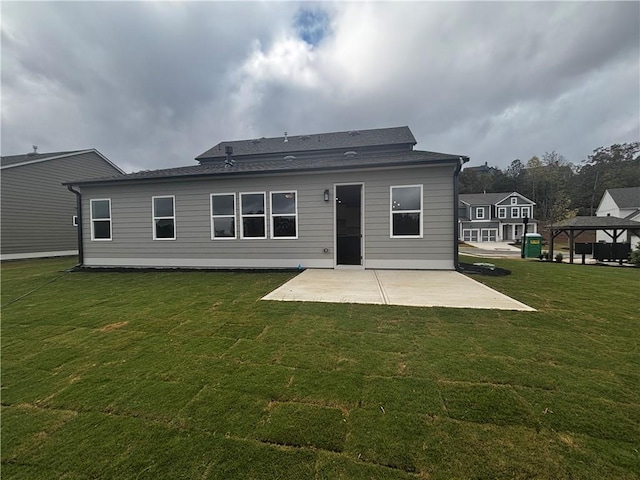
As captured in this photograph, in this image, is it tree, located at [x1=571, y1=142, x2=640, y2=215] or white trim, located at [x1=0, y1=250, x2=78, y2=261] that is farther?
tree, located at [x1=571, y1=142, x2=640, y2=215]

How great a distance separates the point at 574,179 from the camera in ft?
136

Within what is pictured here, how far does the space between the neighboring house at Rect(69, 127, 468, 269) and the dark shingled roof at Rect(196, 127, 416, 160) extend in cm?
428

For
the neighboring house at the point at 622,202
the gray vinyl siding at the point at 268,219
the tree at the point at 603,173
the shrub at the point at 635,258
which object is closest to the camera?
the gray vinyl siding at the point at 268,219

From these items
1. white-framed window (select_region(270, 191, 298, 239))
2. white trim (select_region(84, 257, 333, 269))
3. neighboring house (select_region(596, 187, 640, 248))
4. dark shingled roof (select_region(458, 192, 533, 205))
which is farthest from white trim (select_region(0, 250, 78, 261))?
neighboring house (select_region(596, 187, 640, 248))

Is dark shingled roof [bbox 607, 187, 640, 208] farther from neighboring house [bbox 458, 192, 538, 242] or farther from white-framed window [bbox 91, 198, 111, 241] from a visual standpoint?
white-framed window [bbox 91, 198, 111, 241]

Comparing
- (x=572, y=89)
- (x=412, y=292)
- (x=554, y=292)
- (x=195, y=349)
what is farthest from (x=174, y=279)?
(x=572, y=89)

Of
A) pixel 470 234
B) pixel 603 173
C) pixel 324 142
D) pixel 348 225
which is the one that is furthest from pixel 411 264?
pixel 603 173

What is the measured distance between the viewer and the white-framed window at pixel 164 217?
8695 mm

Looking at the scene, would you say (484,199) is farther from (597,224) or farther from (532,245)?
(597,224)

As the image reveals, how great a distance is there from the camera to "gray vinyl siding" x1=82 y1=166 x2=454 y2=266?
730 centimetres

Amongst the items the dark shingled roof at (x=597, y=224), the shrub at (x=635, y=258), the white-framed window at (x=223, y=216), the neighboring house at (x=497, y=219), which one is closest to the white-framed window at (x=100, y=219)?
the white-framed window at (x=223, y=216)

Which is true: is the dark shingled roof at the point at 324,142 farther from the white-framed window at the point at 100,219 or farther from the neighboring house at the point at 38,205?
the neighboring house at the point at 38,205

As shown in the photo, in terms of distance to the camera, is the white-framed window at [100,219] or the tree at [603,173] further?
the tree at [603,173]

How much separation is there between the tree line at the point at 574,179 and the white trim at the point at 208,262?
41446 mm
